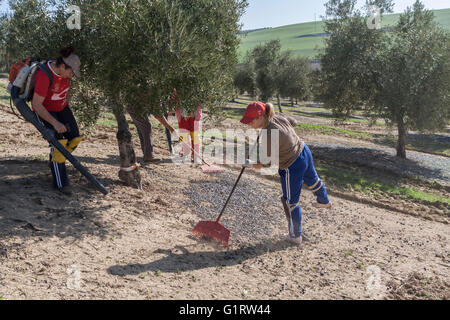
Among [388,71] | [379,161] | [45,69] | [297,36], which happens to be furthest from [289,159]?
[297,36]

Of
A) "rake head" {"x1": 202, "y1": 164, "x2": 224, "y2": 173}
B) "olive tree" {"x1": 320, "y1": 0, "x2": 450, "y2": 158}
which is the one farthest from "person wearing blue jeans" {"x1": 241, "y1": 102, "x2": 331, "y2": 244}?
"olive tree" {"x1": 320, "y1": 0, "x2": 450, "y2": 158}

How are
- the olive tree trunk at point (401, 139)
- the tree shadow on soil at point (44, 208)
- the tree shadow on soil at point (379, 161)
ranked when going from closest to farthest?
the tree shadow on soil at point (44, 208)
the tree shadow on soil at point (379, 161)
the olive tree trunk at point (401, 139)

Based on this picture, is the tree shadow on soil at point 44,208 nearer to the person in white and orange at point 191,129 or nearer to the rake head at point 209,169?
the rake head at point 209,169

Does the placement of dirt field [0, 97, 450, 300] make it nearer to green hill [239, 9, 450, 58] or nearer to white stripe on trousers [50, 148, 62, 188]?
white stripe on trousers [50, 148, 62, 188]

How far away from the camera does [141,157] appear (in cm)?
1045

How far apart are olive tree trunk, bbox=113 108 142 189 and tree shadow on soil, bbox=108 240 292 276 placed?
2230 mm

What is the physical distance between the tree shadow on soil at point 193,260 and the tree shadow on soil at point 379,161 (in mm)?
9157

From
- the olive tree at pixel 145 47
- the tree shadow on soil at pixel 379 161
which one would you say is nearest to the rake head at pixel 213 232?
the olive tree at pixel 145 47

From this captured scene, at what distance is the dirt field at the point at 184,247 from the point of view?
14.7ft

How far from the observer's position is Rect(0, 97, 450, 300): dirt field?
4.48 meters

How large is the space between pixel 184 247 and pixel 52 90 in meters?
3.12

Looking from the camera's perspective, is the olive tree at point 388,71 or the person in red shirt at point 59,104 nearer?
the person in red shirt at point 59,104

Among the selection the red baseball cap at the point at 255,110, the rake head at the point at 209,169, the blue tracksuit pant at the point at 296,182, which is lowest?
the rake head at the point at 209,169

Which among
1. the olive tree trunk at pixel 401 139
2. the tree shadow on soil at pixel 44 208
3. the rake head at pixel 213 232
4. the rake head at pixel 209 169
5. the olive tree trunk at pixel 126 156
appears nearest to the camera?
the tree shadow on soil at pixel 44 208
